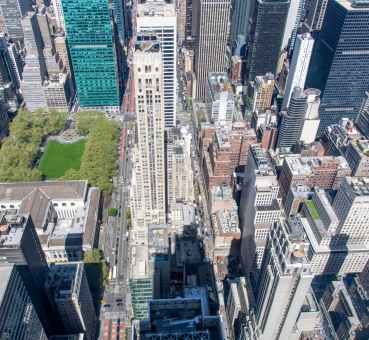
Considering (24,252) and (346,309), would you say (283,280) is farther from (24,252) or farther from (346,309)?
(24,252)

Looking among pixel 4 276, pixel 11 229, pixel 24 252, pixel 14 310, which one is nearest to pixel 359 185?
pixel 24 252

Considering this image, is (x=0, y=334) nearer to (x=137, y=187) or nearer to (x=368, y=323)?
(x=137, y=187)

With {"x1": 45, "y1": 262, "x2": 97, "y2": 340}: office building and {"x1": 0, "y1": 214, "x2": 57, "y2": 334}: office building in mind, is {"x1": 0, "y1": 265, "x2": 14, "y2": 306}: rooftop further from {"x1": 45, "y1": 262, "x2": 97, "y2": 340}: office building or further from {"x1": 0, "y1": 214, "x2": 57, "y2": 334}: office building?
{"x1": 45, "y1": 262, "x2": 97, "y2": 340}: office building

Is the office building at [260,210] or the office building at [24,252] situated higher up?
the office building at [24,252]

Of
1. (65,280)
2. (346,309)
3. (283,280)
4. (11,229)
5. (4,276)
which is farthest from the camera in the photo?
(346,309)

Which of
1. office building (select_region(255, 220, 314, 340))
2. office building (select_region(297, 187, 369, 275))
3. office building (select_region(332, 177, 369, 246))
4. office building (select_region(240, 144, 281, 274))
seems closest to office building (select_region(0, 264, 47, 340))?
office building (select_region(255, 220, 314, 340))

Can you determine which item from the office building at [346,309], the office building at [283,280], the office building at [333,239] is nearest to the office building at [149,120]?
the office building at [283,280]

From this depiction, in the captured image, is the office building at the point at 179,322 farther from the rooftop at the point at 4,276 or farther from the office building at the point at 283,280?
the rooftop at the point at 4,276
